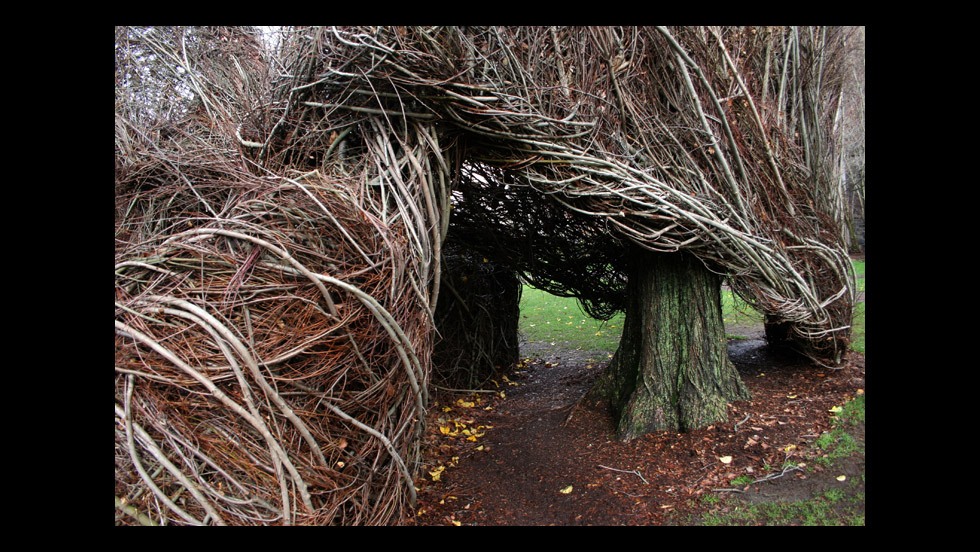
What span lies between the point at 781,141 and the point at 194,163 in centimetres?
424

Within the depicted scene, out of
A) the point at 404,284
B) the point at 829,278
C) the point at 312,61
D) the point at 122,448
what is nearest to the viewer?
the point at 122,448

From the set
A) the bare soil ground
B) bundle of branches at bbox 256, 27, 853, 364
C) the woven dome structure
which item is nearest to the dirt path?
the bare soil ground

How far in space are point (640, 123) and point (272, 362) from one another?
2.86m

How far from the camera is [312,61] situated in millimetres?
3248

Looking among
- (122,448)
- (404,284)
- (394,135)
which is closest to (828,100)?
(394,135)

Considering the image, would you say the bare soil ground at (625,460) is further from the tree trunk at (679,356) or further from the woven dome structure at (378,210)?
the woven dome structure at (378,210)

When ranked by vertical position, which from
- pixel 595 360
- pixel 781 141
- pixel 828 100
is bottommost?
pixel 595 360

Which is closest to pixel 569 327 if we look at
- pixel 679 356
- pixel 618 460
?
pixel 679 356

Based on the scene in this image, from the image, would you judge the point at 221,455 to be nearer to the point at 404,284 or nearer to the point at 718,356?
the point at 404,284

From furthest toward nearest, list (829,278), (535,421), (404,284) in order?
(535,421), (829,278), (404,284)

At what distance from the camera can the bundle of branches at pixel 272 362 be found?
2.47 metres

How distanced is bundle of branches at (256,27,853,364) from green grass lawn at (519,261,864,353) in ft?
7.31

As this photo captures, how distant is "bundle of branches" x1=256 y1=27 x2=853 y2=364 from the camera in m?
3.27

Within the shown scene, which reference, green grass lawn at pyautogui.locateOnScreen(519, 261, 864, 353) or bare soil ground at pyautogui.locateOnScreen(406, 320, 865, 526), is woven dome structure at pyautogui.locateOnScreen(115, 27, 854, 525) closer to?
bare soil ground at pyautogui.locateOnScreen(406, 320, 865, 526)
